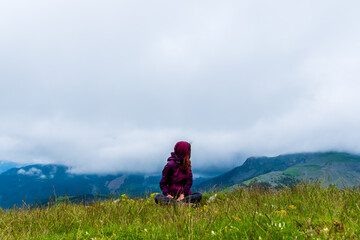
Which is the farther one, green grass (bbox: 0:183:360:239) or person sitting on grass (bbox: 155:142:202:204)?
person sitting on grass (bbox: 155:142:202:204)

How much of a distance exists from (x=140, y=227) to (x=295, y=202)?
4099 millimetres

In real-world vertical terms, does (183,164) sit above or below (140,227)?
above

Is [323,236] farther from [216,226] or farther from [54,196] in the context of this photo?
[54,196]

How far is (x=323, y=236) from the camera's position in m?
2.88

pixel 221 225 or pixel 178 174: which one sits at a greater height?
pixel 178 174

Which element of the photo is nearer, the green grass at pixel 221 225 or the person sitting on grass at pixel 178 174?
the green grass at pixel 221 225

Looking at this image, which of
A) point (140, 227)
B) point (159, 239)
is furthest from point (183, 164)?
point (159, 239)

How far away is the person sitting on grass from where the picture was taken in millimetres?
9523

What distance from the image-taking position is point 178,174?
9.70 meters

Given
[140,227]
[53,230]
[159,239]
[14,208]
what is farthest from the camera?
[14,208]

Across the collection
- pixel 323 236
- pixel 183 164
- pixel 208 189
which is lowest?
pixel 208 189

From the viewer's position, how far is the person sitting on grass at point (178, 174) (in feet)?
31.2

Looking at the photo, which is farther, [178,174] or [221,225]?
[178,174]

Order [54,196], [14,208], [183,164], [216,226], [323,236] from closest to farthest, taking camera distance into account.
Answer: [323,236] < [216,226] < [54,196] < [14,208] < [183,164]
